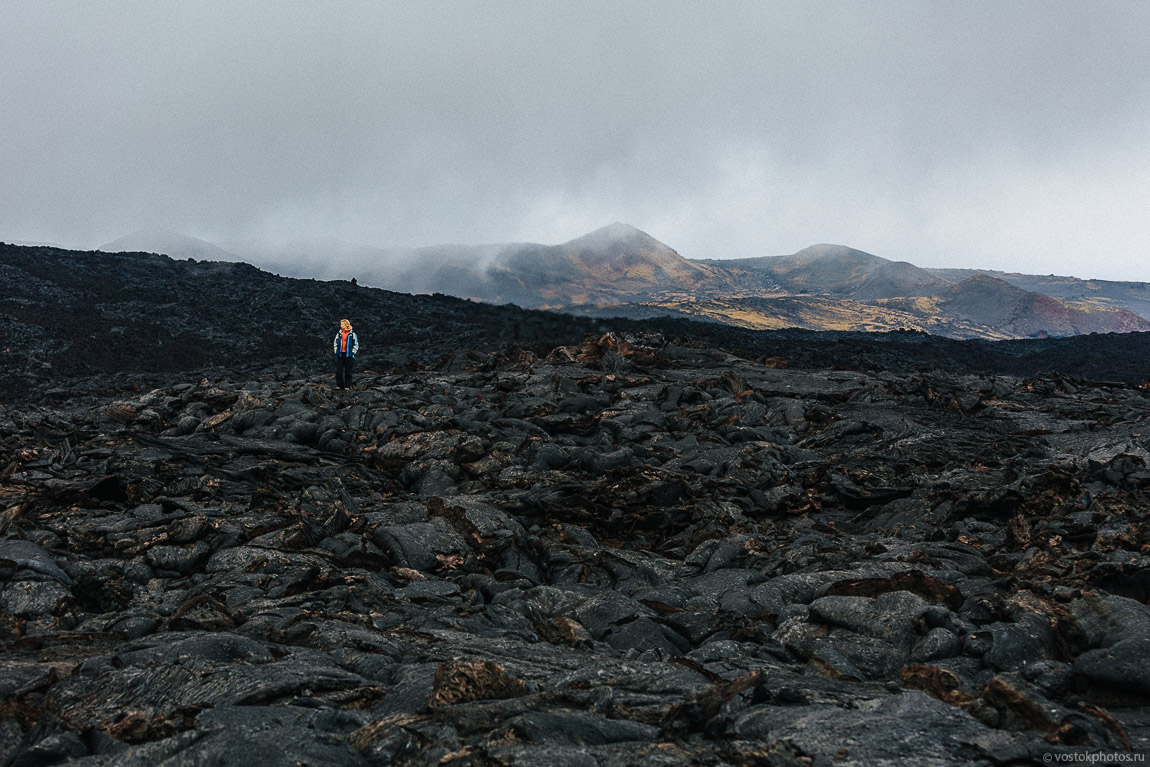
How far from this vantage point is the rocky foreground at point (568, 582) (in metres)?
4.32

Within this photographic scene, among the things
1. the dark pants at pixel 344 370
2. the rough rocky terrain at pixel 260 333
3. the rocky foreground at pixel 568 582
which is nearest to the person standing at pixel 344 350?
the dark pants at pixel 344 370

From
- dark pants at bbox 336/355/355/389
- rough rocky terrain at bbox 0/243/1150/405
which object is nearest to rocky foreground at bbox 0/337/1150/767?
dark pants at bbox 336/355/355/389

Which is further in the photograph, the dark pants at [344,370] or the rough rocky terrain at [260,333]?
the rough rocky terrain at [260,333]

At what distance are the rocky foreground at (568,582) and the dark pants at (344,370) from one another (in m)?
1.79

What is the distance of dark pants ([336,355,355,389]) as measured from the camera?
20.3 meters

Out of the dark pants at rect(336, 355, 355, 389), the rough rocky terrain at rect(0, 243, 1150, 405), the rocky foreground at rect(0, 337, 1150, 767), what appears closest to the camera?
the rocky foreground at rect(0, 337, 1150, 767)

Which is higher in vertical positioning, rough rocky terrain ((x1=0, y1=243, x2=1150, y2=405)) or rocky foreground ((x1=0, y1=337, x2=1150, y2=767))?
rough rocky terrain ((x1=0, y1=243, x2=1150, y2=405))

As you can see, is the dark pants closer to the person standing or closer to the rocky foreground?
the person standing

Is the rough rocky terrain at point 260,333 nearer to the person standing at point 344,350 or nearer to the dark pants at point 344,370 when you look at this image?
the dark pants at point 344,370

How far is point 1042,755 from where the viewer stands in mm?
3912

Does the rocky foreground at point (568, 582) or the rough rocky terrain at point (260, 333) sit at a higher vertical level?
the rough rocky terrain at point (260, 333)

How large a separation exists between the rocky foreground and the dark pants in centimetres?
179

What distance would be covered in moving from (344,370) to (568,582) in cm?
1345

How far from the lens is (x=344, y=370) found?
20.4 metres
